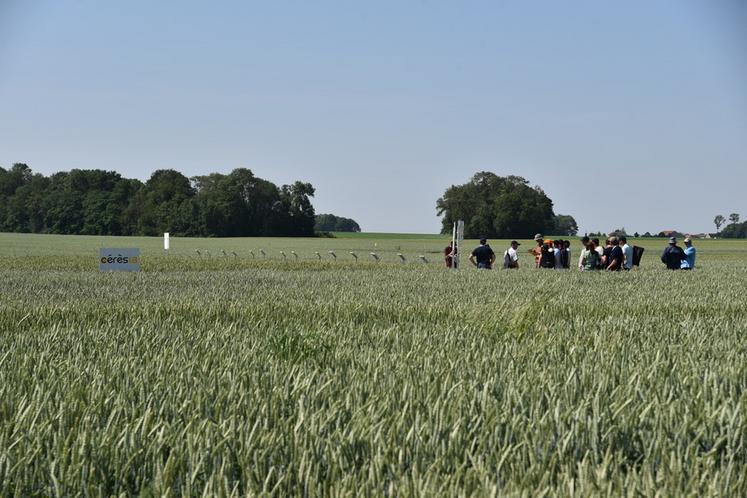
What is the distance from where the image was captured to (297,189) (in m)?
112

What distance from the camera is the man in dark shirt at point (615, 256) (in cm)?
2212

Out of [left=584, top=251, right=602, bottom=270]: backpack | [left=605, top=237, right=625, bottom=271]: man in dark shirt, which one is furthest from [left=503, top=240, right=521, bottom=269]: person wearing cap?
[left=605, top=237, right=625, bottom=271]: man in dark shirt

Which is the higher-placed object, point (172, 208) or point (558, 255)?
point (172, 208)

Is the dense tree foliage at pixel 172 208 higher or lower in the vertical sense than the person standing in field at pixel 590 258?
higher

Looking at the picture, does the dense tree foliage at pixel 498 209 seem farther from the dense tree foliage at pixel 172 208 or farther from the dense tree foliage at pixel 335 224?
the dense tree foliage at pixel 335 224

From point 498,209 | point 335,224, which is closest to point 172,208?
point 498,209

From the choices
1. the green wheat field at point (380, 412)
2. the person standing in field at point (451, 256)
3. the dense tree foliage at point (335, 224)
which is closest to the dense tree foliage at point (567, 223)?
the dense tree foliage at point (335, 224)

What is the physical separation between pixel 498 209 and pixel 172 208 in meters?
39.8

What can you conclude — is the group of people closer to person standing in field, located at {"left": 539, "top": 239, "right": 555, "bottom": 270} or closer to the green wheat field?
person standing in field, located at {"left": 539, "top": 239, "right": 555, "bottom": 270}

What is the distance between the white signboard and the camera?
21297 millimetres

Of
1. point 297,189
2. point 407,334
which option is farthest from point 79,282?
point 297,189

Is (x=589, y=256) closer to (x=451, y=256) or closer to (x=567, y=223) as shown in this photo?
(x=451, y=256)

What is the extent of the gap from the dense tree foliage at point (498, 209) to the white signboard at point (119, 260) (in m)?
90.2

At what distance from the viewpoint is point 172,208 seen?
10962 centimetres
